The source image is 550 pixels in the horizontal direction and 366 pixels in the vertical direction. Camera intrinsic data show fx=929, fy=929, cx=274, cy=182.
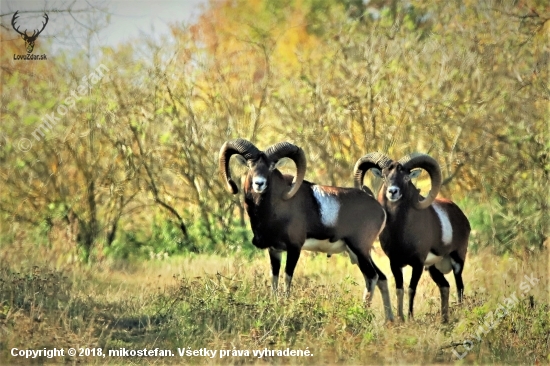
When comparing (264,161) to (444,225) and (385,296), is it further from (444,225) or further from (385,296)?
(444,225)

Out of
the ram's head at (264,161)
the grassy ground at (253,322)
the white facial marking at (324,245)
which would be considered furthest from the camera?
the white facial marking at (324,245)

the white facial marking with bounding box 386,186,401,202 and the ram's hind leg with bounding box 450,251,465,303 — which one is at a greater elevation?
the white facial marking with bounding box 386,186,401,202

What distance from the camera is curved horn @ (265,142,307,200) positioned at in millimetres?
13805

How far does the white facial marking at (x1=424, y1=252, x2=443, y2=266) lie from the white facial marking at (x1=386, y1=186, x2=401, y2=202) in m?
1.09

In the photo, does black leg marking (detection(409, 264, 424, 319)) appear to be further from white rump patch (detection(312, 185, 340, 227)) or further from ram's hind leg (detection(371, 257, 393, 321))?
white rump patch (detection(312, 185, 340, 227))

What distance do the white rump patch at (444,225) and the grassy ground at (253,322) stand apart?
3.35ft

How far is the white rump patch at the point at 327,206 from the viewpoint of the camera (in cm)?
1417

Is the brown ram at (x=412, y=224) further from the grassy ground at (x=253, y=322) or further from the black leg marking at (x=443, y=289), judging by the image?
the grassy ground at (x=253, y=322)

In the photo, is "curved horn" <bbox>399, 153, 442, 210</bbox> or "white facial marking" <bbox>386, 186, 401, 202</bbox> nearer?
"white facial marking" <bbox>386, 186, 401, 202</bbox>

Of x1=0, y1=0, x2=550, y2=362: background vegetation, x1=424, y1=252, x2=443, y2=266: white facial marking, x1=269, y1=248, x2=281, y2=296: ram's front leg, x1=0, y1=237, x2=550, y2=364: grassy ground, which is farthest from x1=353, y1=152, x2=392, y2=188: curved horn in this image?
x1=0, y1=0, x2=550, y2=362: background vegetation

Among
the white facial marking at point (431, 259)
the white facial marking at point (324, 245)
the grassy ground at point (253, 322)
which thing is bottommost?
the grassy ground at point (253, 322)

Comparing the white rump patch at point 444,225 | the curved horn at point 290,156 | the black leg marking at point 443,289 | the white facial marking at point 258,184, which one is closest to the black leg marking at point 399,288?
the black leg marking at point 443,289

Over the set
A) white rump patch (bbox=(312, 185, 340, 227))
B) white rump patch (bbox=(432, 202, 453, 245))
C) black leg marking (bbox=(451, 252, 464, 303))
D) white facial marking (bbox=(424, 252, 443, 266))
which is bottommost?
black leg marking (bbox=(451, 252, 464, 303))

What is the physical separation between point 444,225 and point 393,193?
1.17m
